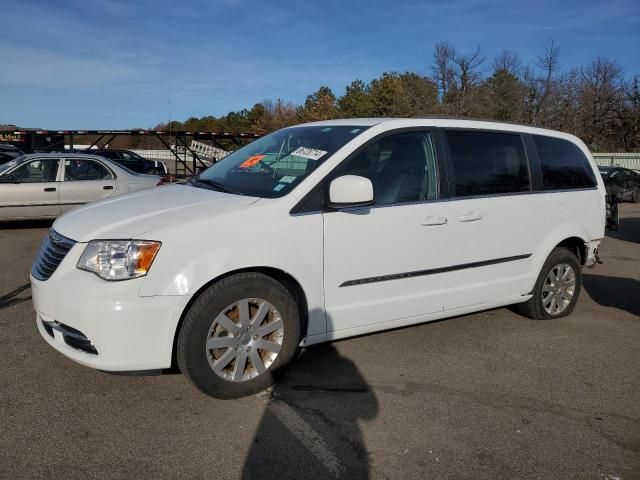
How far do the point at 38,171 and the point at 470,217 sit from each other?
28.6ft

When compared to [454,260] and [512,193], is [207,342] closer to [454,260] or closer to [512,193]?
[454,260]

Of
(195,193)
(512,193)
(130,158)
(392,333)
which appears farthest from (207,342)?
(130,158)

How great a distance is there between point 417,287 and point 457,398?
34.2 inches

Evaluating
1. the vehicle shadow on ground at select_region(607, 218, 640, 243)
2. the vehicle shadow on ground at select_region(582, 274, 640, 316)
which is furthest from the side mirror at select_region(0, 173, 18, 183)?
the vehicle shadow on ground at select_region(607, 218, 640, 243)

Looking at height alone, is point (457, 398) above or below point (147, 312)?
below

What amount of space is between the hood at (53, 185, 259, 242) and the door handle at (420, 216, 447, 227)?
1296 mm

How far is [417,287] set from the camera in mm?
4199

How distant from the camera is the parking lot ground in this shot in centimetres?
289

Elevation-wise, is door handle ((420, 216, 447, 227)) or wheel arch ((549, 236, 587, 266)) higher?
door handle ((420, 216, 447, 227))

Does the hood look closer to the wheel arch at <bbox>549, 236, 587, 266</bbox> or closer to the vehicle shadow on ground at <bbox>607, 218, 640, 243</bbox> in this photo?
the wheel arch at <bbox>549, 236, 587, 266</bbox>

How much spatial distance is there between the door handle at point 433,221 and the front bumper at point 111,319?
6.10ft

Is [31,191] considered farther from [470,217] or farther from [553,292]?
[553,292]

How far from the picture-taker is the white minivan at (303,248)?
10.6 ft

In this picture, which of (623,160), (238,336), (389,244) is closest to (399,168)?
(389,244)
